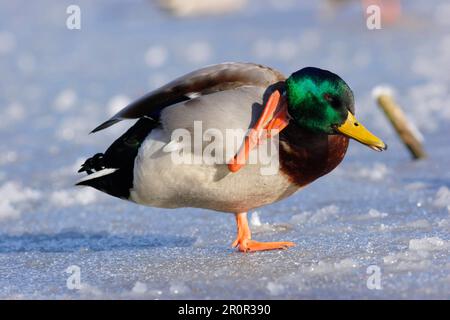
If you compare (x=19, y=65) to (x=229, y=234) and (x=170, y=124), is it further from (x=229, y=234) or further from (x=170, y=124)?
(x=170, y=124)

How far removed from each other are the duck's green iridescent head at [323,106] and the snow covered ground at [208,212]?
0.52 m

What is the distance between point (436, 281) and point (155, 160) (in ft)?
3.93

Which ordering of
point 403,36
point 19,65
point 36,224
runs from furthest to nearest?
1. point 403,36
2. point 19,65
3. point 36,224

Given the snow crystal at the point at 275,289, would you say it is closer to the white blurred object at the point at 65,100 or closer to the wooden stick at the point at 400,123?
the wooden stick at the point at 400,123

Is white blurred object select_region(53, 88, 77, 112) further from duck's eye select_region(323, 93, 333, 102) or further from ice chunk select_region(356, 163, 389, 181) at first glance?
duck's eye select_region(323, 93, 333, 102)

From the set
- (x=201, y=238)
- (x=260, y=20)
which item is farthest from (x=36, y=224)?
(x=260, y=20)

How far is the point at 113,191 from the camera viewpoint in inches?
159

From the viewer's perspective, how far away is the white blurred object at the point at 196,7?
13875 millimetres

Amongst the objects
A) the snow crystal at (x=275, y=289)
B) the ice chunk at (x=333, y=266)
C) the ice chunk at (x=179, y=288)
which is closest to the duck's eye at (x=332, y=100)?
the ice chunk at (x=333, y=266)

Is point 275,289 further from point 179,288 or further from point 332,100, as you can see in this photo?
point 332,100

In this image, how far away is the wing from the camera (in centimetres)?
373

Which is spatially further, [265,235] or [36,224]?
[36,224]
